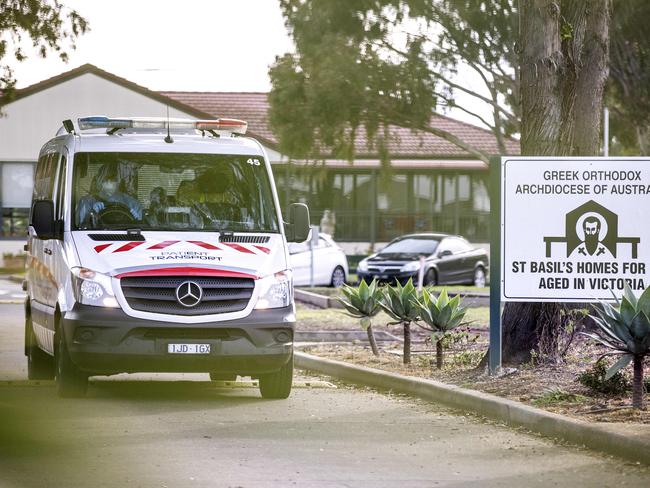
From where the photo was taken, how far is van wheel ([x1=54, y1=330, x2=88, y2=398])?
1250 cm

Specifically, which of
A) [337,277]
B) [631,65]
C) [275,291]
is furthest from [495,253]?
[631,65]

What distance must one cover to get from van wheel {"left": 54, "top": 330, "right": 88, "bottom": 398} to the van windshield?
1098mm

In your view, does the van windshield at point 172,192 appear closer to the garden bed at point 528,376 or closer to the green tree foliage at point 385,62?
the garden bed at point 528,376

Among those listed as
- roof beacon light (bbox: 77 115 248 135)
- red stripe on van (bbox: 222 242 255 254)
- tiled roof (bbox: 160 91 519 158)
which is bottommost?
red stripe on van (bbox: 222 242 255 254)

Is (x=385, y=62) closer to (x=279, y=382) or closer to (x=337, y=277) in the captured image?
(x=337, y=277)

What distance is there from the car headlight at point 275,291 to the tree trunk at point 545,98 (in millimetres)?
2410

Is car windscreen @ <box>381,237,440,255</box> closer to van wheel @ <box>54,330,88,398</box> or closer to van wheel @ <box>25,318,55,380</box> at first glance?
van wheel @ <box>25,318,55,380</box>

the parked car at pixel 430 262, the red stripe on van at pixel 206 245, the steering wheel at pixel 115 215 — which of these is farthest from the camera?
the parked car at pixel 430 262

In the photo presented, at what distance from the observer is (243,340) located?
12.4 m

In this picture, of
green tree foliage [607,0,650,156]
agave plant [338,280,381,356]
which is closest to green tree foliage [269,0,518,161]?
green tree foliage [607,0,650,156]

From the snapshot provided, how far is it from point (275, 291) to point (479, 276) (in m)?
25.8

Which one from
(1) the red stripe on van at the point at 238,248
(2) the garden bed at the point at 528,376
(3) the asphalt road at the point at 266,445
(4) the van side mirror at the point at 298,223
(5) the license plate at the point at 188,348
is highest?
(4) the van side mirror at the point at 298,223

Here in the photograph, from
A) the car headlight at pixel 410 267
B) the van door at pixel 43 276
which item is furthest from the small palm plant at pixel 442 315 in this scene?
the car headlight at pixel 410 267

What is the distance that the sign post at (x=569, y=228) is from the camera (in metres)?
13.1
